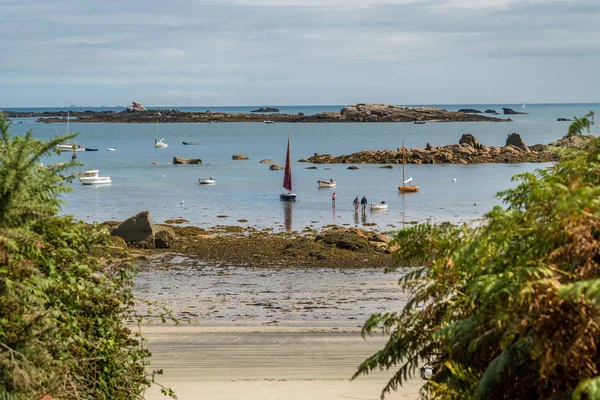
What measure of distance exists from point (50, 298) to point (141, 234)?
29.0 m

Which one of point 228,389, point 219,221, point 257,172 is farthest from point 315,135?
point 228,389

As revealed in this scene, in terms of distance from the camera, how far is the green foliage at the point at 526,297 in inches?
230

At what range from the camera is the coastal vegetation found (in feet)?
27.1

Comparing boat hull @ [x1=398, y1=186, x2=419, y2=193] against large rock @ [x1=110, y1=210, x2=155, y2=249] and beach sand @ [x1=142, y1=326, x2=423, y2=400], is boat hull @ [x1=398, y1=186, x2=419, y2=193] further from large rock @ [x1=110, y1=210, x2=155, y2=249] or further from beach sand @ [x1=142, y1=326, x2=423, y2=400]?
beach sand @ [x1=142, y1=326, x2=423, y2=400]

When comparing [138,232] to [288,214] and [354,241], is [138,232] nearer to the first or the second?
[354,241]

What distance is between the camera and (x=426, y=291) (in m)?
8.62

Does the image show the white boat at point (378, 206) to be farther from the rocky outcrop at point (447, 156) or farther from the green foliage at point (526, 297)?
the green foliage at point (526, 297)

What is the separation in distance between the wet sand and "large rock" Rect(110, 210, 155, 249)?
11.3 ft

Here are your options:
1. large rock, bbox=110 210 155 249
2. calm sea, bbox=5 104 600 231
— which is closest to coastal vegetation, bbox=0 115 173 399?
calm sea, bbox=5 104 600 231

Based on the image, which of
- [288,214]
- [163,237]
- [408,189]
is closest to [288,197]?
[288,214]

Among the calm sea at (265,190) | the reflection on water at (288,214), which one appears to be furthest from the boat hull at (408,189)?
the reflection on water at (288,214)

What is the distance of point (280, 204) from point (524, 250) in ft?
164

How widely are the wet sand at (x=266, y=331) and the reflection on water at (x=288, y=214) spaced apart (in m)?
11.3

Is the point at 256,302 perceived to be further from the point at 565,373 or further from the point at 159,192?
the point at 159,192
